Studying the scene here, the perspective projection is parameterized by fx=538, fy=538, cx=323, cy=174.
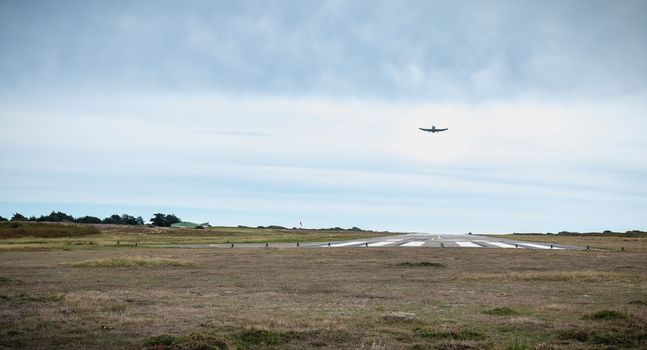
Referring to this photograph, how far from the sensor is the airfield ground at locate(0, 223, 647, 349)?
13836 millimetres

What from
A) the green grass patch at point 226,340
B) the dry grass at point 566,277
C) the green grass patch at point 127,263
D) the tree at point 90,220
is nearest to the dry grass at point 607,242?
the dry grass at point 566,277

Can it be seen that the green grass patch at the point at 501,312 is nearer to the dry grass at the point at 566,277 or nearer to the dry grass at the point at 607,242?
the dry grass at the point at 566,277

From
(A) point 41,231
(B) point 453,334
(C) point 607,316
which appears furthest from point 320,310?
(A) point 41,231

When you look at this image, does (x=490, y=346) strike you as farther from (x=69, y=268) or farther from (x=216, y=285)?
(x=69, y=268)

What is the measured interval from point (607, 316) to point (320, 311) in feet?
30.1

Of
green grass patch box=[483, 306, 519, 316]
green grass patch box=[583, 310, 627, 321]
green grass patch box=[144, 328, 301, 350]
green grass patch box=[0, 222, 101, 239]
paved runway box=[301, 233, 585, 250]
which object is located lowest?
green grass patch box=[144, 328, 301, 350]

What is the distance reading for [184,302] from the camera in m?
21.1

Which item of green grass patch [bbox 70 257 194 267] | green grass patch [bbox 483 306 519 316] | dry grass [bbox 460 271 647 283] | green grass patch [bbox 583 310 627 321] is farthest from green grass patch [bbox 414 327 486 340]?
green grass patch [bbox 70 257 194 267]

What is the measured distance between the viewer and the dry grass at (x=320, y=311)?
13.8 meters

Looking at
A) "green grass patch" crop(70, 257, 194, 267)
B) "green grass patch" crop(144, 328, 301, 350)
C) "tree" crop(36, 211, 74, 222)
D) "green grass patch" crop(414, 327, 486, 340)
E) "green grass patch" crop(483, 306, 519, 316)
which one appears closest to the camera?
"green grass patch" crop(144, 328, 301, 350)

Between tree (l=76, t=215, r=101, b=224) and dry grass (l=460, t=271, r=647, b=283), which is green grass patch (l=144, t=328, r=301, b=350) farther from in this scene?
tree (l=76, t=215, r=101, b=224)

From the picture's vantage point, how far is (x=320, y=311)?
18.8 metres

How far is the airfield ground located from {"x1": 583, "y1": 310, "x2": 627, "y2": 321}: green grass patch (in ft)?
0.19

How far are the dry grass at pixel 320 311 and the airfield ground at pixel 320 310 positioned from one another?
0.15 feet
